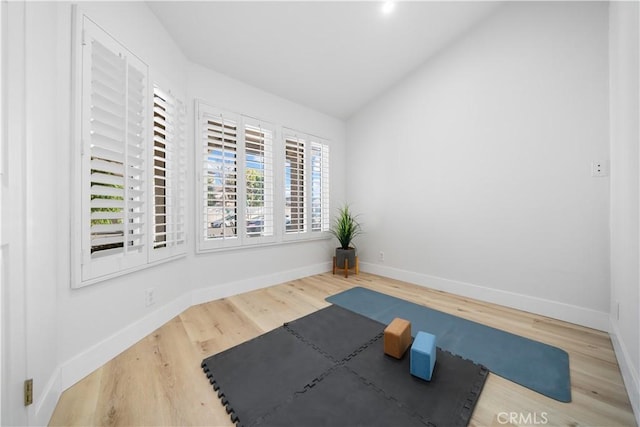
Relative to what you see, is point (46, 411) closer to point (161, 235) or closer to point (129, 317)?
point (129, 317)

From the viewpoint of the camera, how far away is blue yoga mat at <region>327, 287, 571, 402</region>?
4.44ft

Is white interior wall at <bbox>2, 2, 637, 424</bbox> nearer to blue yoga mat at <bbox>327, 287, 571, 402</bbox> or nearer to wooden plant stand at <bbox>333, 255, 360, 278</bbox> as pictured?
wooden plant stand at <bbox>333, 255, 360, 278</bbox>

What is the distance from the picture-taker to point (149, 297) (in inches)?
74.2

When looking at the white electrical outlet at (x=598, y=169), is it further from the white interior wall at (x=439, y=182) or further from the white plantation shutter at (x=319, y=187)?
the white plantation shutter at (x=319, y=187)

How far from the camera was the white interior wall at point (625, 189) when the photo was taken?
122 centimetres

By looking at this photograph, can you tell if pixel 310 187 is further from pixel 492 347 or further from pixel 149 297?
pixel 492 347

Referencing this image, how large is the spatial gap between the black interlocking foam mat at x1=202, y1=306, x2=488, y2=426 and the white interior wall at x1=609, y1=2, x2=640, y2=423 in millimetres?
823

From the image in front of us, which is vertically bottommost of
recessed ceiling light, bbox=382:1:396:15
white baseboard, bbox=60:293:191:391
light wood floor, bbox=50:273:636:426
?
light wood floor, bbox=50:273:636:426

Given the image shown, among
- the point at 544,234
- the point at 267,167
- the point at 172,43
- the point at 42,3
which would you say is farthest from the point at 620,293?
the point at 172,43

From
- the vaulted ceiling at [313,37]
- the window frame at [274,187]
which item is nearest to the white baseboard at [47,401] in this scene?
the window frame at [274,187]

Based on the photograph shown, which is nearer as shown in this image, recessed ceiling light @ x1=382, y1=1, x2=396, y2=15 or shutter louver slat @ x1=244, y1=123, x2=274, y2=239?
recessed ceiling light @ x1=382, y1=1, x2=396, y2=15

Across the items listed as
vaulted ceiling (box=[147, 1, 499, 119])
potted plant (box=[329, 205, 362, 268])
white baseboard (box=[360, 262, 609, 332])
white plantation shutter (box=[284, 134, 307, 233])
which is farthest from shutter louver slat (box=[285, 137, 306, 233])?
white baseboard (box=[360, 262, 609, 332])

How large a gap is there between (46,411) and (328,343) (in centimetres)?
150

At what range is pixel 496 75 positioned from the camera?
245cm
